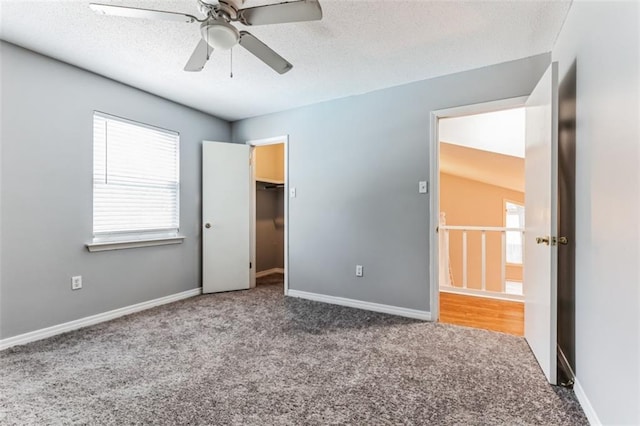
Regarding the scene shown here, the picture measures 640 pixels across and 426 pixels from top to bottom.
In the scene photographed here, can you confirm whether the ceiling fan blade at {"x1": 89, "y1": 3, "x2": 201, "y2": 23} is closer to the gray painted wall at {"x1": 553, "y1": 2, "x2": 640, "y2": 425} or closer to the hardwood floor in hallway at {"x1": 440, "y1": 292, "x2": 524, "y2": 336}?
the gray painted wall at {"x1": 553, "y1": 2, "x2": 640, "y2": 425}

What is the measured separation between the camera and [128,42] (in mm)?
2324

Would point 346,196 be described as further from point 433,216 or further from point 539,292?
point 539,292

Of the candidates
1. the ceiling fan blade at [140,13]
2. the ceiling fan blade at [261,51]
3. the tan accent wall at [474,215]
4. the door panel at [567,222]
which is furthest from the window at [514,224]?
the ceiling fan blade at [140,13]

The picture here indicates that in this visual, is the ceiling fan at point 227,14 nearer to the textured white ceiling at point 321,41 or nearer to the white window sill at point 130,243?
the textured white ceiling at point 321,41

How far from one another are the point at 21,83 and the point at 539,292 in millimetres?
4106

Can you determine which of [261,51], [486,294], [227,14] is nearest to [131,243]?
[261,51]

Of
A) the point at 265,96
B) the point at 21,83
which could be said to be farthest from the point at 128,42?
the point at 265,96

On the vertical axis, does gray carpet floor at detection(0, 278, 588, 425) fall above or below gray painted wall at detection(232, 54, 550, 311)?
below

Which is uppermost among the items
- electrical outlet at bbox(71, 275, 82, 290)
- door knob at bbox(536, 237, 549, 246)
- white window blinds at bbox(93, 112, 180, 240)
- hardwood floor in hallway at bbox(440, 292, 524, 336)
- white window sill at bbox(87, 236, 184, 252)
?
white window blinds at bbox(93, 112, 180, 240)

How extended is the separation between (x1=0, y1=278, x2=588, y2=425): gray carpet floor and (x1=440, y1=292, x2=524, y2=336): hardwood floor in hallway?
255 millimetres

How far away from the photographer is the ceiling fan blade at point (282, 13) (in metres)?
1.52

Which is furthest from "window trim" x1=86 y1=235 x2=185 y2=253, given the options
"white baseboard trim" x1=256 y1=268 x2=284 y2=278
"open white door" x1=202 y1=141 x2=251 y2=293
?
"white baseboard trim" x1=256 y1=268 x2=284 y2=278

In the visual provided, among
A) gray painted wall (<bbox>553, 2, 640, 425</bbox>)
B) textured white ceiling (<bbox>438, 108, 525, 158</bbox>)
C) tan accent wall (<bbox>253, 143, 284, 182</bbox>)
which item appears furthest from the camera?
tan accent wall (<bbox>253, 143, 284, 182</bbox>)

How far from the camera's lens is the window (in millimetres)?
7331
